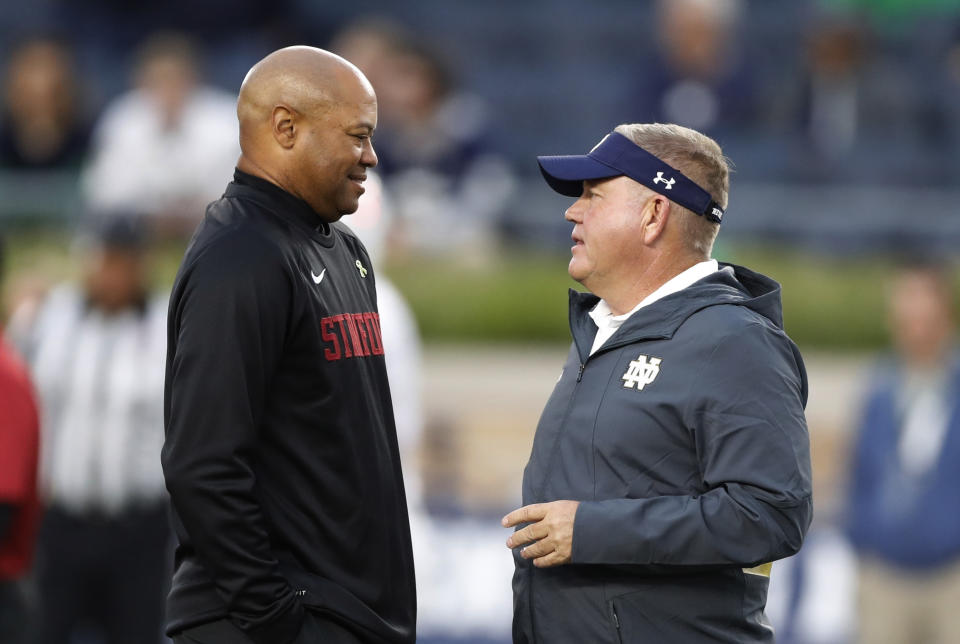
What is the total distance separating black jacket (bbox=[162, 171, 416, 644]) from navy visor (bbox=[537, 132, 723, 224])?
0.53m

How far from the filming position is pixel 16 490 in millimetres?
4336

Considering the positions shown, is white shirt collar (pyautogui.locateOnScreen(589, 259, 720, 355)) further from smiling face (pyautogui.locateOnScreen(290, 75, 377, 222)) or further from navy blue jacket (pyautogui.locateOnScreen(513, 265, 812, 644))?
smiling face (pyautogui.locateOnScreen(290, 75, 377, 222))

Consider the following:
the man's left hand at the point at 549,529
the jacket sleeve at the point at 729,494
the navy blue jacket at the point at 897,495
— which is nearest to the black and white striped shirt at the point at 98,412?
the navy blue jacket at the point at 897,495

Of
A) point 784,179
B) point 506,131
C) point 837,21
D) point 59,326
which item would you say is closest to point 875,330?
point 784,179

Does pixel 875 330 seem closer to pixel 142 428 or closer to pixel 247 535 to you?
pixel 142 428

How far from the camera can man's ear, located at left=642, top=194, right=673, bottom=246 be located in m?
3.20

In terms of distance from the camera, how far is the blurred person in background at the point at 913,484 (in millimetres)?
6371

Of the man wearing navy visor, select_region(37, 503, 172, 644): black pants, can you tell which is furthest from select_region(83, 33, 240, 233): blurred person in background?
the man wearing navy visor

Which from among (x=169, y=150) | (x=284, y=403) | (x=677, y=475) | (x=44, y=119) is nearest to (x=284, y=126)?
(x=284, y=403)

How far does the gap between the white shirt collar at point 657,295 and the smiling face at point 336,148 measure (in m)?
0.63

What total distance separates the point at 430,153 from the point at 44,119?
2309 millimetres

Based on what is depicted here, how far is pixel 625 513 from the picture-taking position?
9.84 ft

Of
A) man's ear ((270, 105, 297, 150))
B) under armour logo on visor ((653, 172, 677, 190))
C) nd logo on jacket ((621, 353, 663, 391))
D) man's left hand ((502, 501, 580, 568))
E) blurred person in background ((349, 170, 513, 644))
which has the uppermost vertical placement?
man's ear ((270, 105, 297, 150))

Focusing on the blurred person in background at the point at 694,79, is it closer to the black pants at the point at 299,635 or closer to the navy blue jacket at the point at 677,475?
the navy blue jacket at the point at 677,475
